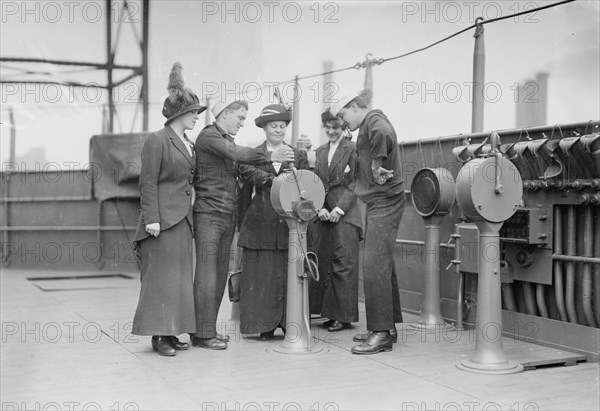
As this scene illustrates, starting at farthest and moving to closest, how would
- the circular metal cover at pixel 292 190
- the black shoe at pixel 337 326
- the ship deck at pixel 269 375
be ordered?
the black shoe at pixel 337 326, the circular metal cover at pixel 292 190, the ship deck at pixel 269 375

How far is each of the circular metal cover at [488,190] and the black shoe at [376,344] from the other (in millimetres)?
1009

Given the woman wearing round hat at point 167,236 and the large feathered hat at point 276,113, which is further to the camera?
the large feathered hat at point 276,113

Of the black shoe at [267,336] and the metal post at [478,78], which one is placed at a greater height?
the metal post at [478,78]

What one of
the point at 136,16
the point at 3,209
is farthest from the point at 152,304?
the point at 136,16

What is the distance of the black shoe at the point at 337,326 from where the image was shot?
212 inches

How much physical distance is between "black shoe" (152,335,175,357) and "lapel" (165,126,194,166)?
3.65 ft

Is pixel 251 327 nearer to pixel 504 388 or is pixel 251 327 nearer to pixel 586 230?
pixel 504 388

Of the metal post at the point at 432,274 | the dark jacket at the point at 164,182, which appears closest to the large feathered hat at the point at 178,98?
the dark jacket at the point at 164,182

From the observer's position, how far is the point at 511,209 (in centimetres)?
415

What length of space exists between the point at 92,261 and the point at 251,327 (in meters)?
5.68

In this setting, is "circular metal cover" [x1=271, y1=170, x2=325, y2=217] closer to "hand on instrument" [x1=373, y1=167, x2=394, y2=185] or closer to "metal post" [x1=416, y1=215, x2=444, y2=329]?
"hand on instrument" [x1=373, y1=167, x2=394, y2=185]

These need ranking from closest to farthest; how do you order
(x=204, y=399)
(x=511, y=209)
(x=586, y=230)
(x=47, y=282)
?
(x=204, y=399) < (x=511, y=209) < (x=586, y=230) < (x=47, y=282)

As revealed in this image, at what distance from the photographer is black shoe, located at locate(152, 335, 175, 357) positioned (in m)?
4.40

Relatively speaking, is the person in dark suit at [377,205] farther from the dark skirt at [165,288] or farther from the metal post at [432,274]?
the dark skirt at [165,288]
